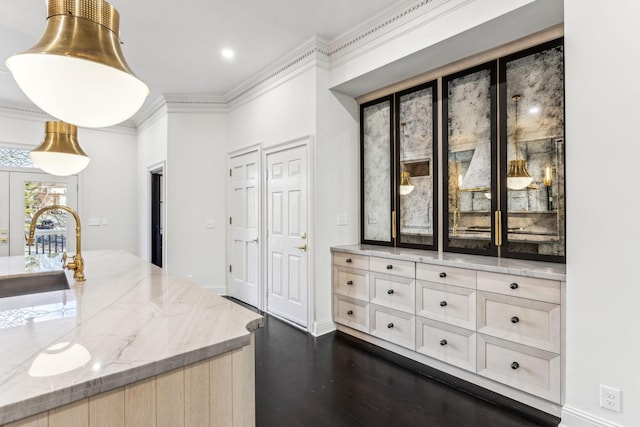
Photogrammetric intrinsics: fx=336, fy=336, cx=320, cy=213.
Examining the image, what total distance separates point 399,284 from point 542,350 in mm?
1093

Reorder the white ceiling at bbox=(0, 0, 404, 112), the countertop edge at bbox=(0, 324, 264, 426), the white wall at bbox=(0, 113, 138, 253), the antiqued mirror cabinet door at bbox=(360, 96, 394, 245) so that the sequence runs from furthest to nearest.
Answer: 1. the white wall at bbox=(0, 113, 138, 253)
2. the antiqued mirror cabinet door at bbox=(360, 96, 394, 245)
3. the white ceiling at bbox=(0, 0, 404, 112)
4. the countertop edge at bbox=(0, 324, 264, 426)

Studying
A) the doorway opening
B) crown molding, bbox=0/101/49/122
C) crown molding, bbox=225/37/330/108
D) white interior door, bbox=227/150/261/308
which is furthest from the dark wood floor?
crown molding, bbox=0/101/49/122

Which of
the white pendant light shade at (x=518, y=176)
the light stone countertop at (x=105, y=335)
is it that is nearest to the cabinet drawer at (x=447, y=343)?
the white pendant light shade at (x=518, y=176)

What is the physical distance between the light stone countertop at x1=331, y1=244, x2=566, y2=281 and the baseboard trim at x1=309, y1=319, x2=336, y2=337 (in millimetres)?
801

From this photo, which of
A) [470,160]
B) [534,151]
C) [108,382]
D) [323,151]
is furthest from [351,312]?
[108,382]

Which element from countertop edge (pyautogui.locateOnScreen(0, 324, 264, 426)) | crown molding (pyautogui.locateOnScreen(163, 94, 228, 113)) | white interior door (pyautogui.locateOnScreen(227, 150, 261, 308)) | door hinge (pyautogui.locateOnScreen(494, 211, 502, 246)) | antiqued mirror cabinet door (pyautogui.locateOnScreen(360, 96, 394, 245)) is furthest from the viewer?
crown molding (pyautogui.locateOnScreen(163, 94, 228, 113))

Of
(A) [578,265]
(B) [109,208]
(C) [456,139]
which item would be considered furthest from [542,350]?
(B) [109,208]

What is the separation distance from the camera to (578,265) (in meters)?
1.87

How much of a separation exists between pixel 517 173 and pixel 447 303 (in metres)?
1.15

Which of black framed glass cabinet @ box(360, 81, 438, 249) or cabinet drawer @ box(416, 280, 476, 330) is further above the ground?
black framed glass cabinet @ box(360, 81, 438, 249)

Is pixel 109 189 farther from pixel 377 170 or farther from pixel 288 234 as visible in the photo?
pixel 377 170

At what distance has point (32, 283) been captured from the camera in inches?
82.5

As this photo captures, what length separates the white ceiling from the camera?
A: 281 cm

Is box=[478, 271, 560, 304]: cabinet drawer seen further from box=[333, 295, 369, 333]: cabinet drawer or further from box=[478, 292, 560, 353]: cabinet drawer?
box=[333, 295, 369, 333]: cabinet drawer
